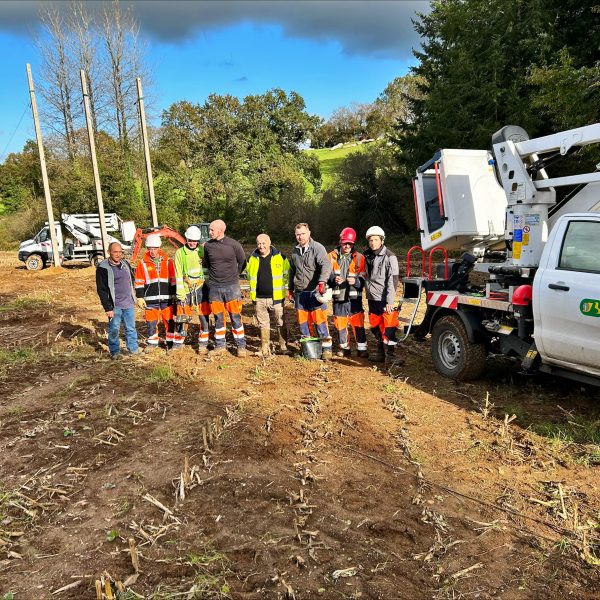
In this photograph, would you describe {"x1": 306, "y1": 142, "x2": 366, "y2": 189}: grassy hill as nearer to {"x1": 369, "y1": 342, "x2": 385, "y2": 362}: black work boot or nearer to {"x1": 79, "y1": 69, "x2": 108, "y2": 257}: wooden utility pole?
{"x1": 79, "y1": 69, "x2": 108, "y2": 257}: wooden utility pole

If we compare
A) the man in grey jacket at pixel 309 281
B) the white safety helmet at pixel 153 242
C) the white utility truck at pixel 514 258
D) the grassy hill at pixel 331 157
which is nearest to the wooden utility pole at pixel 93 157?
the white safety helmet at pixel 153 242

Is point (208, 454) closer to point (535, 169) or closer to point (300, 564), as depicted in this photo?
point (300, 564)

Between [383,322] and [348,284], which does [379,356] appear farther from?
[348,284]

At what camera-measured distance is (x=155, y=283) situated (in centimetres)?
842

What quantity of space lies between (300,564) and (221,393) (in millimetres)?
3550

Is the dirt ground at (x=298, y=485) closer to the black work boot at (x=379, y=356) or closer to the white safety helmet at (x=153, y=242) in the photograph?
the black work boot at (x=379, y=356)

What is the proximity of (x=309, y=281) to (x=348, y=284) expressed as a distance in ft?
1.93

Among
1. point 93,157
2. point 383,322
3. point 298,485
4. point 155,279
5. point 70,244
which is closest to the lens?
point 298,485

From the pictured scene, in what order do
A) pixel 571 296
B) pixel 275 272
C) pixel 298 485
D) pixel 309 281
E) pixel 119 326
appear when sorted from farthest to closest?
pixel 119 326 < pixel 275 272 < pixel 309 281 < pixel 571 296 < pixel 298 485

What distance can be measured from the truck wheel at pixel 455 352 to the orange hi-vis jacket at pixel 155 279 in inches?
168

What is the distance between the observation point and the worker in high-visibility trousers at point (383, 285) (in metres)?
7.54

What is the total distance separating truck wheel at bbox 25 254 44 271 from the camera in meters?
22.4

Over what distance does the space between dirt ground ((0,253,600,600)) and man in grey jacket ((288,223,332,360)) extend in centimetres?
87

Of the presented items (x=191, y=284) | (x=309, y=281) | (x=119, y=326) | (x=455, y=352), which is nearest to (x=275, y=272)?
(x=309, y=281)
